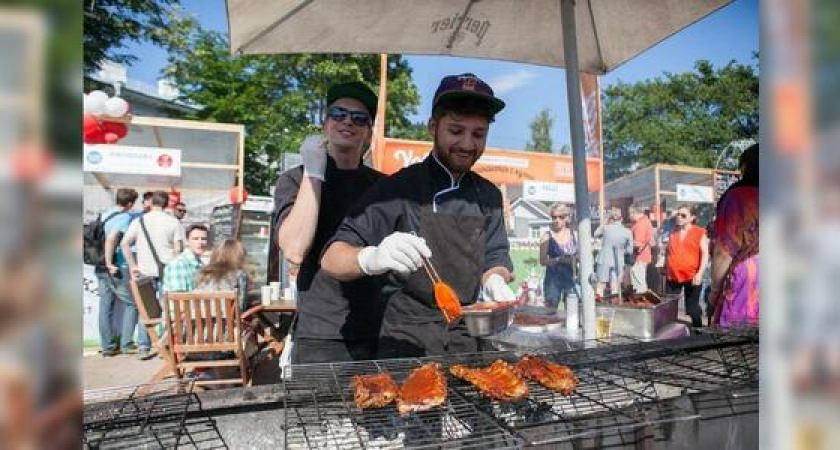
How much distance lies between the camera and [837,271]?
0.51 meters

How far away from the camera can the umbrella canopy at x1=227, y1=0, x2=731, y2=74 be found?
287cm

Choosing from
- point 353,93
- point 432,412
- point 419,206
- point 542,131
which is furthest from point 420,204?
point 542,131

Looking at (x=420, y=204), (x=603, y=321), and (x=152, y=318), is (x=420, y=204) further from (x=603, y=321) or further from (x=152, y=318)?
(x=152, y=318)

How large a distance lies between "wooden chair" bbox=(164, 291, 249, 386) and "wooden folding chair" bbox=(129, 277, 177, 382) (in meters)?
0.19

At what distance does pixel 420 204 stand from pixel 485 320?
738 mm

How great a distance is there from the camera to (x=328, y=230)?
287cm

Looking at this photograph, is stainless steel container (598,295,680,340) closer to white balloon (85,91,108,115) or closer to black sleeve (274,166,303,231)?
black sleeve (274,166,303,231)

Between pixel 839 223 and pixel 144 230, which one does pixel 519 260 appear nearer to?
pixel 144 230

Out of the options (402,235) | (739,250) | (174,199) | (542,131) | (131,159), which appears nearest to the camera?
(402,235)

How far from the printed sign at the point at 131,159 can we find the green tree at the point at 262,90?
8.04m

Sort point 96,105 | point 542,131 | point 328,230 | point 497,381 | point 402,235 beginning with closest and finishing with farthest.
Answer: point 497,381
point 402,235
point 328,230
point 96,105
point 542,131

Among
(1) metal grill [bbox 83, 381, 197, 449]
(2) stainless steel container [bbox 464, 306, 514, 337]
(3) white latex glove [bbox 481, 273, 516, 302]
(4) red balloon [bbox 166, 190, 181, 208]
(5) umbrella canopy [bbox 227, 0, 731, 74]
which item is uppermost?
(5) umbrella canopy [bbox 227, 0, 731, 74]

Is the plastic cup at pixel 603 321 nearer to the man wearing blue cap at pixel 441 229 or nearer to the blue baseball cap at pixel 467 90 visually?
the man wearing blue cap at pixel 441 229

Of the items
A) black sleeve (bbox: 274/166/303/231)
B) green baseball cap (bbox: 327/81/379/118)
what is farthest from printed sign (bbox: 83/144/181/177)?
green baseball cap (bbox: 327/81/379/118)
